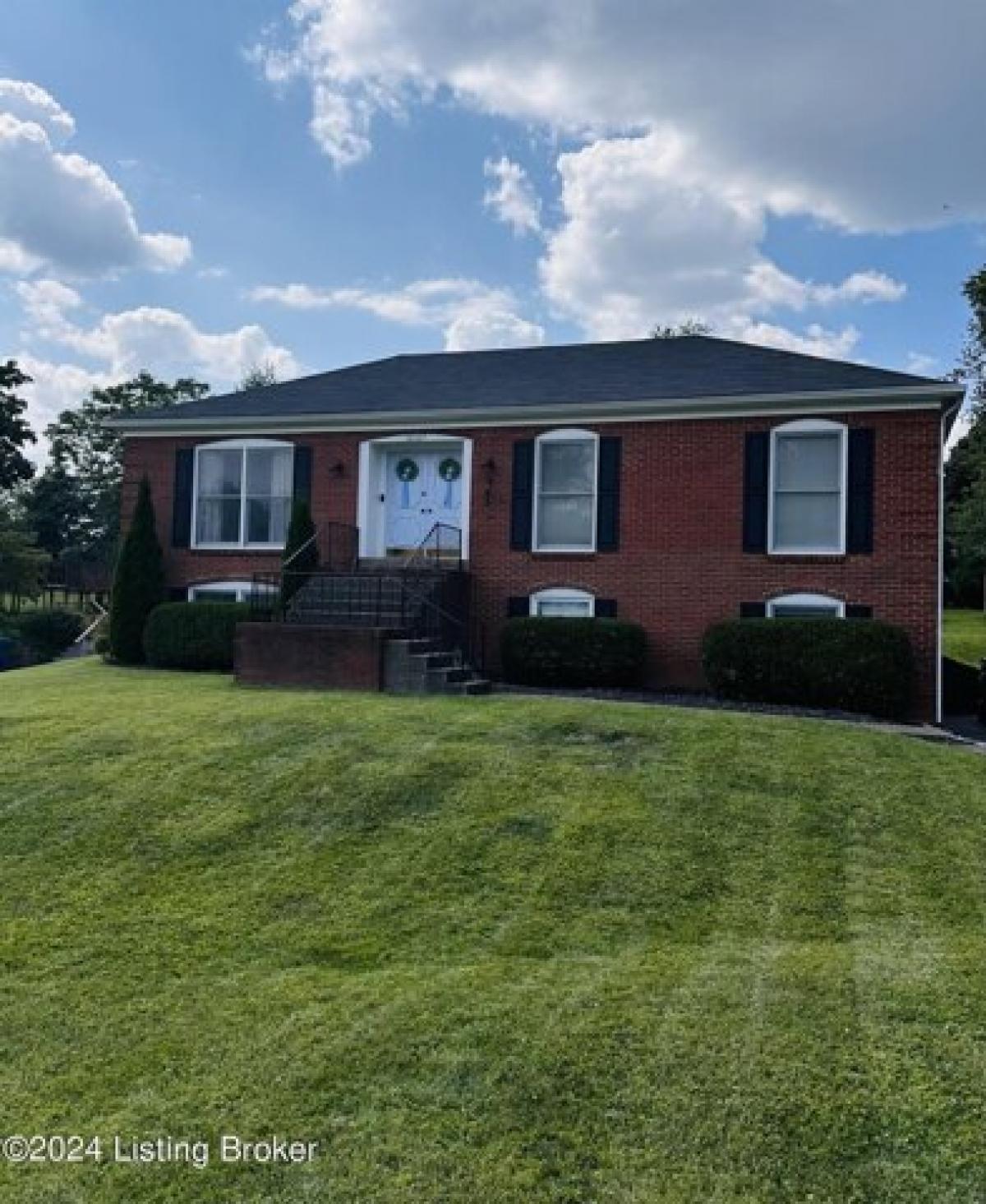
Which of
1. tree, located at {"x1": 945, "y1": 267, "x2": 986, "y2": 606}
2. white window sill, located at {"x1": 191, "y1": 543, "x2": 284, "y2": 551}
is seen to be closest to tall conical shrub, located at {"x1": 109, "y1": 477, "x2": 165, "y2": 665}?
white window sill, located at {"x1": 191, "y1": 543, "x2": 284, "y2": 551}

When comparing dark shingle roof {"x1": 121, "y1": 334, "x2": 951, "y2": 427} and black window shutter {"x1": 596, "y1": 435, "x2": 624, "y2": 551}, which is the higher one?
dark shingle roof {"x1": 121, "y1": 334, "x2": 951, "y2": 427}

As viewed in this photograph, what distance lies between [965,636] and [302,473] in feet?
72.7

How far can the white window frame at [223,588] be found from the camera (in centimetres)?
1705

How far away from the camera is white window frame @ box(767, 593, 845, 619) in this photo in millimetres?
13938

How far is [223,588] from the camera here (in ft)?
56.5

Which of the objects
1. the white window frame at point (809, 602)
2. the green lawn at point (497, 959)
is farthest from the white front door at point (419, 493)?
the green lawn at point (497, 959)

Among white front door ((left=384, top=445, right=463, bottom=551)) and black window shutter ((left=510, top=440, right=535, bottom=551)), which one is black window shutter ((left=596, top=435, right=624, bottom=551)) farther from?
white front door ((left=384, top=445, right=463, bottom=551))

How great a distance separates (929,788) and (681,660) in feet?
21.9

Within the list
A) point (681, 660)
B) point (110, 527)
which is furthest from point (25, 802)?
point (110, 527)

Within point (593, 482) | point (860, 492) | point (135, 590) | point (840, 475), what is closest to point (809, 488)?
point (840, 475)

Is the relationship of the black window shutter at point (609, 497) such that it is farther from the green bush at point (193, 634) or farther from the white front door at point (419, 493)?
the green bush at point (193, 634)

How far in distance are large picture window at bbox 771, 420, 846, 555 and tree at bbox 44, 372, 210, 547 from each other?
141 ft

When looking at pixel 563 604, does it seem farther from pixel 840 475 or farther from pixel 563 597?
pixel 840 475

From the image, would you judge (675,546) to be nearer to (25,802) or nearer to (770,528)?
(770,528)
